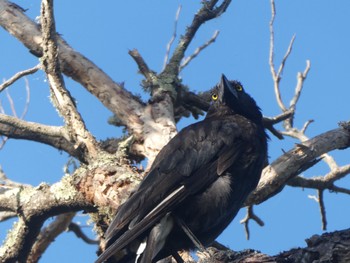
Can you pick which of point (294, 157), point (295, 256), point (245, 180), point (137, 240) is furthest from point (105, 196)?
point (295, 256)

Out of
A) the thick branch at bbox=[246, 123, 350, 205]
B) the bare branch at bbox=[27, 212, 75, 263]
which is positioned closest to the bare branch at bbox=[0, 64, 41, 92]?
the bare branch at bbox=[27, 212, 75, 263]

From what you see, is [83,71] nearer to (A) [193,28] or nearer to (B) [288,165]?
(A) [193,28]

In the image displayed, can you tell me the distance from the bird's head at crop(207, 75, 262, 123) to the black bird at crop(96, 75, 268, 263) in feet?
1.03

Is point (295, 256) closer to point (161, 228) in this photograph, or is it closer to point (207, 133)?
point (161, 228)

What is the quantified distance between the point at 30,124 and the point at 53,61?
783 mm

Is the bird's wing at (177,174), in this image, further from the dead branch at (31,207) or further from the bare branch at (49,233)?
the bare branch at (49,233)

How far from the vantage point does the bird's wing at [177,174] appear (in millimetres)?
4398

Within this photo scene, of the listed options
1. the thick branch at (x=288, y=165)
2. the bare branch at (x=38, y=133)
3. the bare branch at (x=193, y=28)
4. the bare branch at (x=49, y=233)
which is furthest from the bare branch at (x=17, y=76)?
the thick branch at (x=288, y=165)

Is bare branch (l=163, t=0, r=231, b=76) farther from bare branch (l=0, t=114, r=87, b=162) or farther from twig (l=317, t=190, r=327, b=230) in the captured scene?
twig (l=317, t=190, r=327, b=230)

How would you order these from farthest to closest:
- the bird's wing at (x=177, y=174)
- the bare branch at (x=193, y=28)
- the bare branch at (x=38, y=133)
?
the bare branch at (x=193, y=28), the bare branch at (x=38, y=133), the bird's wing at (x=177, y=174)

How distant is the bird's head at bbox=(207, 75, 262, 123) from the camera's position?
549 cm

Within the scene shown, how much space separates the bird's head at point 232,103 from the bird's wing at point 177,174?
1.19 ft

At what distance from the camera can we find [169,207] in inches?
176

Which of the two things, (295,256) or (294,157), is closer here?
(295,256)
